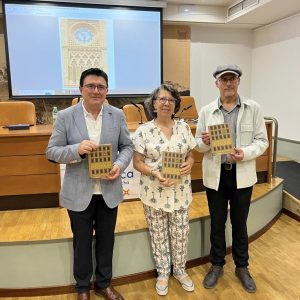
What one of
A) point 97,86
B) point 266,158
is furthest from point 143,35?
point 97,86

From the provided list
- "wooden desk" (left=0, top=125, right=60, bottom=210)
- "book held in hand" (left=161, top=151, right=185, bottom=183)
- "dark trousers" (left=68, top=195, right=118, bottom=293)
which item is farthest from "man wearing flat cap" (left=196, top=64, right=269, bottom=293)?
"wooden desk" (left=0, top=125, right=60, bottom=210)

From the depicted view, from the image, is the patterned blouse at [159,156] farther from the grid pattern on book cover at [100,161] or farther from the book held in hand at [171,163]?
the grid pattern on book cover at [100,161]

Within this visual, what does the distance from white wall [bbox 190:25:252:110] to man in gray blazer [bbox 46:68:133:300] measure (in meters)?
4.31

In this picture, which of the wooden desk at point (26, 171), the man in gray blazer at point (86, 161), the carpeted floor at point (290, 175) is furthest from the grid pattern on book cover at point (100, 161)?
the carpeted floor at point (290, 175)

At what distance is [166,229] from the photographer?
1965mm

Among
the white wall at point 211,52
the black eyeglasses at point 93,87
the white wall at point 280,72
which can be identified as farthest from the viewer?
the white wall at point 211,52

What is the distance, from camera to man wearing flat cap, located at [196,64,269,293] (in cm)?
186

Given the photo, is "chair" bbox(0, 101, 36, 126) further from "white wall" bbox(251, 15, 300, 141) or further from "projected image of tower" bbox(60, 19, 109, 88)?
"white wall" bbox(251, 15, 300, 141)

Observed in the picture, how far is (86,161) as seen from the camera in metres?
1.67

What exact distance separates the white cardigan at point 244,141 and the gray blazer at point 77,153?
0.54 metres

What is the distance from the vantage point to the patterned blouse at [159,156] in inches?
71.4

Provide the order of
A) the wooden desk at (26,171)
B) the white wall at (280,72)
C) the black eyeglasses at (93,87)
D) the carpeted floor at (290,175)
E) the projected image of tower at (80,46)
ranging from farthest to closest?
the white wall at (280,72) < the projected image of tower at (80,46) < the carpeted floor at (290,175) < the wooden desk at (26,171) < the black eyeglasses at (93,87)

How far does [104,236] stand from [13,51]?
3691 millimetres

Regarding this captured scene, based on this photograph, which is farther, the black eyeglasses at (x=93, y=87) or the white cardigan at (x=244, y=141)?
the white cardigan at (x=244, y=141)
